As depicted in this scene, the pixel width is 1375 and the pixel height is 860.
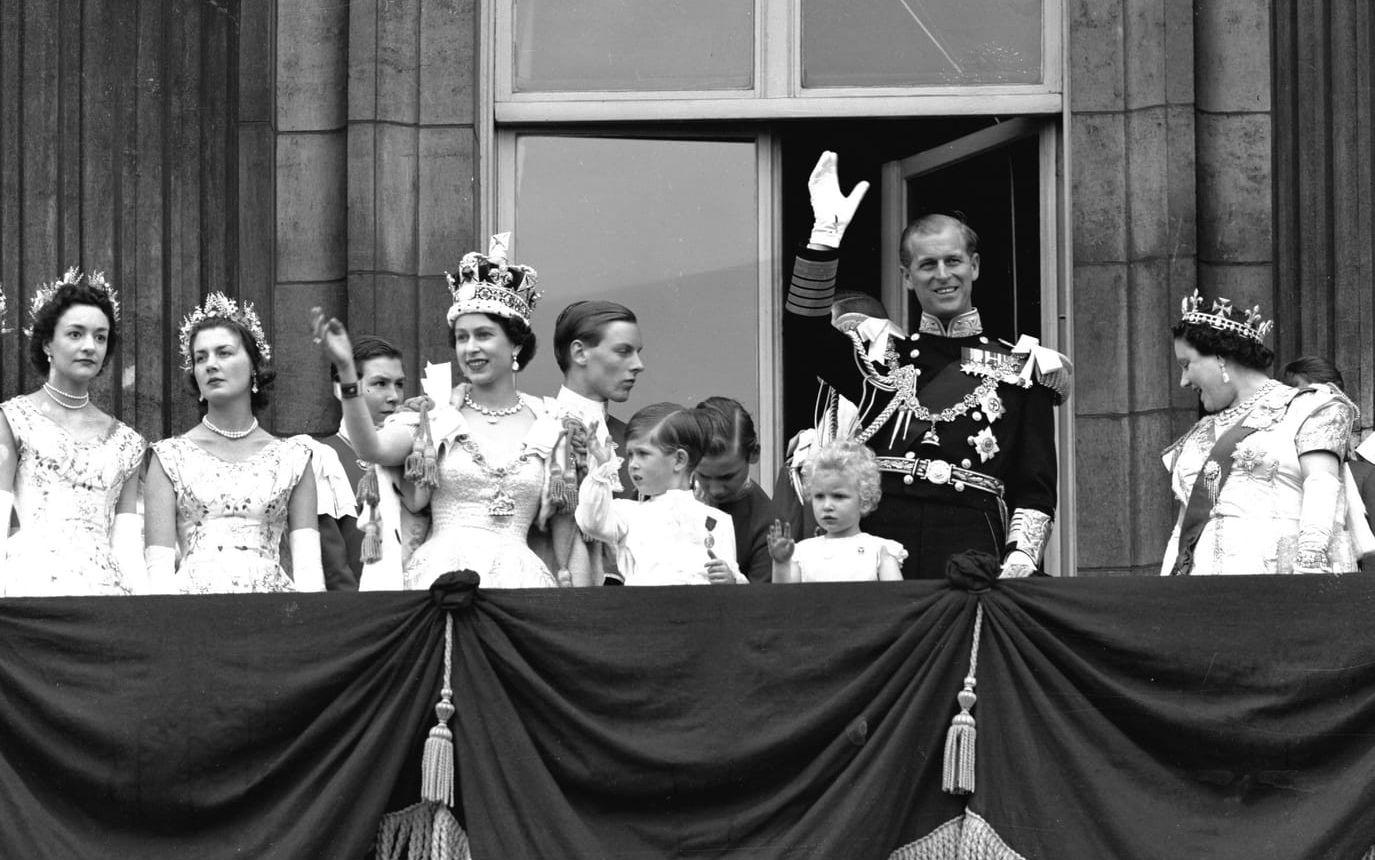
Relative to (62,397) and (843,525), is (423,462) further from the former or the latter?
(843,525)

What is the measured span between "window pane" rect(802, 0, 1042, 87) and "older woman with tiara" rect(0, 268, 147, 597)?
147 inches

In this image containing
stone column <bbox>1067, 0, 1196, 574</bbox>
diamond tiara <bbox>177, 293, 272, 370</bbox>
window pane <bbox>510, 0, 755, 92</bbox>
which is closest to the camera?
diamond tiara <bbox>177, 293, 272, 370</bbox>

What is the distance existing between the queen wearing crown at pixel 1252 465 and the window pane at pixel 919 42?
8.24 feet

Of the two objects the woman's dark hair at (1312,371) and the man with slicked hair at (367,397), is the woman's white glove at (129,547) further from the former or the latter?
the woman's dark hair at (1312,371)

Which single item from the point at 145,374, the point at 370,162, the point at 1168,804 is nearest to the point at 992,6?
the point at 370,162

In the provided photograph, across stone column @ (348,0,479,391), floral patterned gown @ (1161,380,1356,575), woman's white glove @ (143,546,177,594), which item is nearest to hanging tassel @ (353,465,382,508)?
woman's white glove @ (143,546,177,594)

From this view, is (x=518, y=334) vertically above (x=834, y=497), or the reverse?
(x=518, y=334)

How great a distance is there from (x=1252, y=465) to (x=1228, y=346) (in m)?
0.44

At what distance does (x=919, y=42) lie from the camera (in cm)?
1186

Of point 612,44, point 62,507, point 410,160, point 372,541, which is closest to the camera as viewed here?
point 372,541

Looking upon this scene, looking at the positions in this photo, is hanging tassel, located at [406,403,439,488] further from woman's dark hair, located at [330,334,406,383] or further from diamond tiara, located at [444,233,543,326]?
woman's dark hair, located at [330,334,406,383]

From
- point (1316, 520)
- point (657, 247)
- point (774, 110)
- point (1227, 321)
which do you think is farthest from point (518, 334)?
point (774, 110)

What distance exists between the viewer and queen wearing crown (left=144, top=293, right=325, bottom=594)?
899 centimetres

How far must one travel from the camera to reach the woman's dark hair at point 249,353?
30.2 feet
